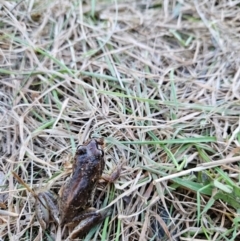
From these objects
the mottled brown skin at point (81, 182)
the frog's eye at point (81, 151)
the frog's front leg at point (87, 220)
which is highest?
the frog's eye at point (81, 151)

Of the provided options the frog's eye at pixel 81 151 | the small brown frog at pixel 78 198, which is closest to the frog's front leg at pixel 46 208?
the small brown frog at pixel 78 198

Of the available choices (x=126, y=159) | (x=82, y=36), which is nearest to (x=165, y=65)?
(x=82, y=36)

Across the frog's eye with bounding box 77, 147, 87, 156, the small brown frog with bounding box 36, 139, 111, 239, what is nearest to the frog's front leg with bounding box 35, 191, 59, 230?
the small brown frog with bounding box 36, 139, 111, 239

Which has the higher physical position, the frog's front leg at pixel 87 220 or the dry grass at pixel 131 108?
the dry grass at pixel 131 108

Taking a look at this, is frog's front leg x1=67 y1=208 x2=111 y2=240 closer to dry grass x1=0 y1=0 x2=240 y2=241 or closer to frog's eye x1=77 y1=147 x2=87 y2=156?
dry grass x1=0 y1=0 x2=240 y2=241

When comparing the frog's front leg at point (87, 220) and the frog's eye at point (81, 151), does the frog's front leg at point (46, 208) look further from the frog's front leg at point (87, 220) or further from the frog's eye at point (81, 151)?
the frog's eye at point (81, 151)
